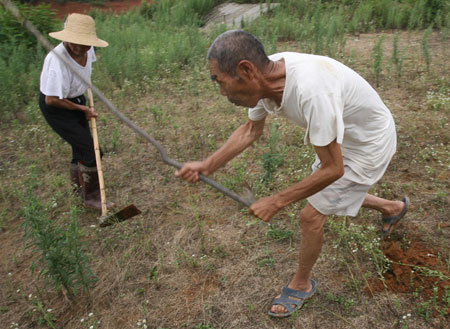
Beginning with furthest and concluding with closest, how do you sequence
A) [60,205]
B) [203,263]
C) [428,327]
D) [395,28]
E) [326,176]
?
[395,28]
[60,205]
[203,263]
[428,327]
[326,176]

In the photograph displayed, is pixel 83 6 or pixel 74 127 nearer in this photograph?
pixel 74 127

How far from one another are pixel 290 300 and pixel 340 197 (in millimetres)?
774

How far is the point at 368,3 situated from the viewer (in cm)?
796

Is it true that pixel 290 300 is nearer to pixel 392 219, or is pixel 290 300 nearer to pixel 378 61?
pixel 392 219

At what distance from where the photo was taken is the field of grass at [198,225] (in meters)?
2.67

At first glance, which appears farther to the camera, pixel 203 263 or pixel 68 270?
pixel 203 263

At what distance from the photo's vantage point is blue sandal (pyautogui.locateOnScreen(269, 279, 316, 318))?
2.60 metres

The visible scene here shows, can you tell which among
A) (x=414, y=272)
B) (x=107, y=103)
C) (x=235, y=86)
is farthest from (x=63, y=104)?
(x=414, y=272)

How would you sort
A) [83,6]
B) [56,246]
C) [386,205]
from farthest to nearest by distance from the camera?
1. [83,6]
2. [386,205]
3. [56,246]

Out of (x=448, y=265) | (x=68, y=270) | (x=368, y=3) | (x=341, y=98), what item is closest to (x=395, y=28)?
(x=368, y=3)

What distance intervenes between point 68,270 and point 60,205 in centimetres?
140

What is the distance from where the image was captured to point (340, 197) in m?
2.37

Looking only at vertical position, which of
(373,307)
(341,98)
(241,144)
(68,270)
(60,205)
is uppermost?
(341,98)

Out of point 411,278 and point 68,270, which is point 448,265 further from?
point 68,270
